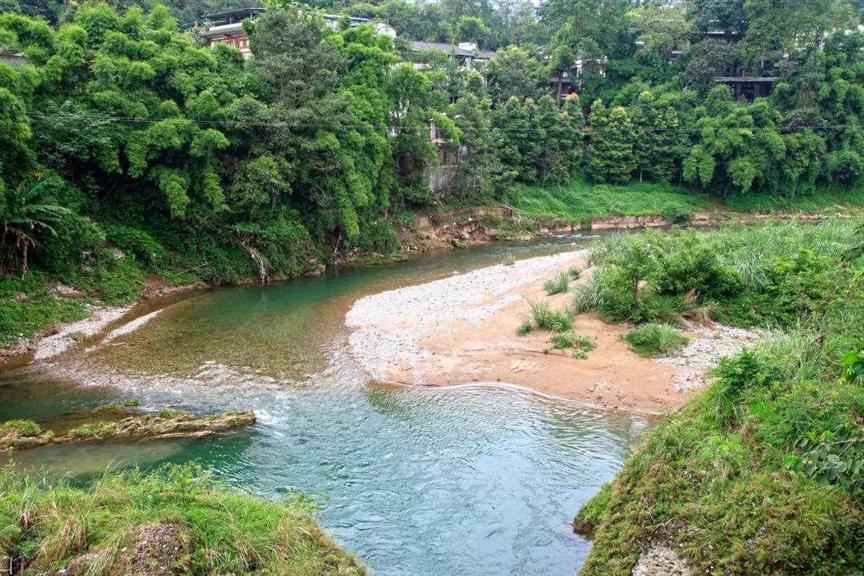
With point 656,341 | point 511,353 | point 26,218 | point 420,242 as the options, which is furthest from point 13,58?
point 656,341

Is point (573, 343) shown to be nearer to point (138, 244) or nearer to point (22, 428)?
point (22, 428)

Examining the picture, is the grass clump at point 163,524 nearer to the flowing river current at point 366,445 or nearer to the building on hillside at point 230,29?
the flowing river current at point 366,445

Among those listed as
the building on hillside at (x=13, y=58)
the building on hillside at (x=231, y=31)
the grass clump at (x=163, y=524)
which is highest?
the building on hillside at (x=231, y=31)

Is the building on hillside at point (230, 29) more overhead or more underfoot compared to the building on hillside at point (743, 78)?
more overhead

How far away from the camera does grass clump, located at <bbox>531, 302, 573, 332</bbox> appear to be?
20067mm

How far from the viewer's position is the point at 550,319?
2028cm

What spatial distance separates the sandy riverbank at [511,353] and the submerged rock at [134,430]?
4.56 metres

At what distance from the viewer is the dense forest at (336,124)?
25547 millimetres

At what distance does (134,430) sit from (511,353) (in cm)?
996

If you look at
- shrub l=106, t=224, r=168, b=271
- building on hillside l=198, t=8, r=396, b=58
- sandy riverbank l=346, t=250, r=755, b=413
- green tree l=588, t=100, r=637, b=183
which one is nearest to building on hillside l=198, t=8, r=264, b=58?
building on hillside l=198, t=8, r=396, b=58

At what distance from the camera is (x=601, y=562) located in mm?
9094

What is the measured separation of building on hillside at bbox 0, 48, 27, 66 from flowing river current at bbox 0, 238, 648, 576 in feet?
40.7

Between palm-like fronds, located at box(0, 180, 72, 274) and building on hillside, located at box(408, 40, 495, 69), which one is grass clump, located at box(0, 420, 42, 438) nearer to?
palm-like fronds, located at box(0, 180, 72, 274)

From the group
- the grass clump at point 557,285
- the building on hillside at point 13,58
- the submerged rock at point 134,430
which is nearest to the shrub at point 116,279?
the building on hillside at point 13,58
